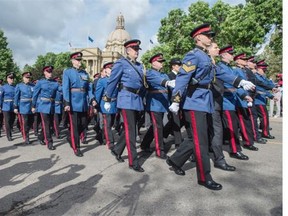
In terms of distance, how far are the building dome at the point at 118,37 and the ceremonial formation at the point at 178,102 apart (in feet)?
394

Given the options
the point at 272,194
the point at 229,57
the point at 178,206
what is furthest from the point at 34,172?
the point at 229,57

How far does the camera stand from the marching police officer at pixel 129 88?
5270mm

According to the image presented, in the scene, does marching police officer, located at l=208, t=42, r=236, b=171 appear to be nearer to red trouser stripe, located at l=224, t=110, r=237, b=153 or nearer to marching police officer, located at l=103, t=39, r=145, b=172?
red trouser stripe, located at l=224, t=110, r=237, b=153

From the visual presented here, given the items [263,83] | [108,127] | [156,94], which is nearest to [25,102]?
[108,127]

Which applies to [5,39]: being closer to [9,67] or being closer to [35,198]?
[9,67]

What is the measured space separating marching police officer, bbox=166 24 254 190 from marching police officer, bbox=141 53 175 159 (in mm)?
1358

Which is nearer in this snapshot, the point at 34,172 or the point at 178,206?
the point at 178,206

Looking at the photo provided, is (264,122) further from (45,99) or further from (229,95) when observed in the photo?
(45,99)

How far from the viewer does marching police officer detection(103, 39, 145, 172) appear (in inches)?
207

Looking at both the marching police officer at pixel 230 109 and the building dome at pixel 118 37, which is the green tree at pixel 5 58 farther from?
A: the building dome at pixel 118 37
